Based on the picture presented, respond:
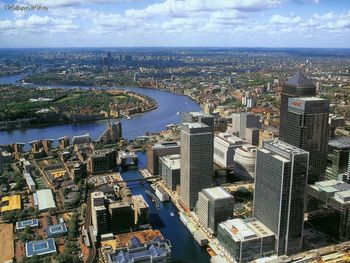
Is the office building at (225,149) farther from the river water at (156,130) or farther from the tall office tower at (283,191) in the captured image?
the tall office tower at (283,191)

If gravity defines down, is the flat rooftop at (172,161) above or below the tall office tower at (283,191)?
below

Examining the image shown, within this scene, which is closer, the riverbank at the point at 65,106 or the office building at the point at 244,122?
the office building at the point at 244,122

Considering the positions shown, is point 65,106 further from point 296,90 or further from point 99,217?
point 99,217

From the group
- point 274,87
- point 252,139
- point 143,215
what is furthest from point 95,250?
point 274,87

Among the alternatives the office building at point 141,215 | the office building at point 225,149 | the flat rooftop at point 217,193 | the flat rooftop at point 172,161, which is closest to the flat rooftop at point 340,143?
the office building at point 225,149

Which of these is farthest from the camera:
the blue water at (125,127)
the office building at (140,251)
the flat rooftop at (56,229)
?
the blue water at (125,127)

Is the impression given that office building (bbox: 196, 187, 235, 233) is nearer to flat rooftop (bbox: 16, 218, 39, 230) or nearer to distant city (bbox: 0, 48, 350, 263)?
distant city (bbox: 0, 48, 350, 263)

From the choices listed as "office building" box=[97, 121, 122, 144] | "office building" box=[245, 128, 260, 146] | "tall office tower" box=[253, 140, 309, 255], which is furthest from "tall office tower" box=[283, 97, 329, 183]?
"office building" box=[97, 121, 122, 144]

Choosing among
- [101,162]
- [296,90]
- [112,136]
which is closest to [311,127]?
[296,90]
